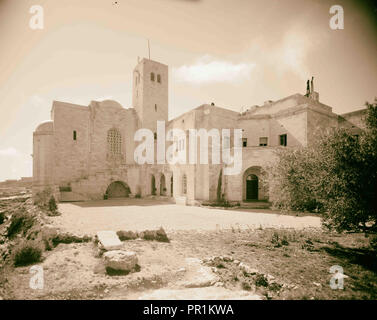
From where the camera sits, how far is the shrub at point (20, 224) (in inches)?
439

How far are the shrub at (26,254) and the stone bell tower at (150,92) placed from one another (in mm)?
23244

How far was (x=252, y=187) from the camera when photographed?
2166cm

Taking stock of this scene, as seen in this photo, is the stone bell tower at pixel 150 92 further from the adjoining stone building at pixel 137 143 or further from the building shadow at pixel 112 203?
the building shadow at pixel 112 203

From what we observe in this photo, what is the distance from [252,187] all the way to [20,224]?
20.0 m

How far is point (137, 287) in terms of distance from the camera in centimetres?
483

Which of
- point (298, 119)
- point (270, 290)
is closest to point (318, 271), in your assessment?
point (270, 290)

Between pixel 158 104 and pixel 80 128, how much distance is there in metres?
11.5

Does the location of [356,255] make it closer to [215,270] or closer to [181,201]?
[215,270]

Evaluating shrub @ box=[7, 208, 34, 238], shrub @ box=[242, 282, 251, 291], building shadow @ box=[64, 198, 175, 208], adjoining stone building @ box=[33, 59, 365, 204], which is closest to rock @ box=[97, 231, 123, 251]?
shrub @ box=[242, 282, 251, 291]

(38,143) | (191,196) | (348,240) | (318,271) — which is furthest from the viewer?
(38,143)

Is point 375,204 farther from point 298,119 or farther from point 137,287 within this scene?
point 298,119

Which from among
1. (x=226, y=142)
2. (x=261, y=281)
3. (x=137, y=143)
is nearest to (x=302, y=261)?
(x=261, y=281)

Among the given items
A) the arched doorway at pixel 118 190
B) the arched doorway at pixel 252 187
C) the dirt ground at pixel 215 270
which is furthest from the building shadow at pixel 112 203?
the dirt ground at pixel 215 270
